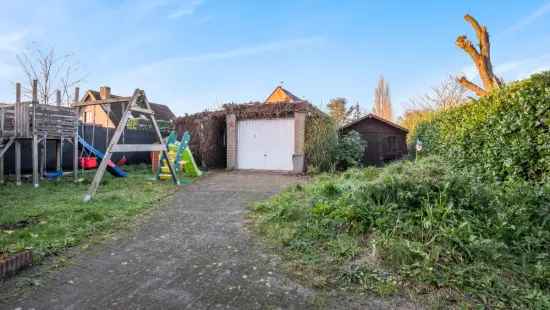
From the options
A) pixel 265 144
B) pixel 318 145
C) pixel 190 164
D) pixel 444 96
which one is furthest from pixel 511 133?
pixel 444 96

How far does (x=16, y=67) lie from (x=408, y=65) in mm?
23123

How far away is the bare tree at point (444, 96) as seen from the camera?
19.0 m

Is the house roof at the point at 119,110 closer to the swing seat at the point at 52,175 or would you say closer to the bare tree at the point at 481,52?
the swing seat at the point at 52,175

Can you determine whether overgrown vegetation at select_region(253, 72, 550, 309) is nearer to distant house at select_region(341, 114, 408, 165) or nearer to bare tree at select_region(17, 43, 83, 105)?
distant house at select_region(341, 114, 408, 165)

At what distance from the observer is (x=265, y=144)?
10.1m

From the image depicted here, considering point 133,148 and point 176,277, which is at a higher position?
point 133,148

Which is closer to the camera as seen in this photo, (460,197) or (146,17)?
(460,197)

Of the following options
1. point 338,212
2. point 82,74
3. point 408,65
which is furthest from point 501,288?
point 82,74

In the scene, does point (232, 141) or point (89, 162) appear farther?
point (232, 141)

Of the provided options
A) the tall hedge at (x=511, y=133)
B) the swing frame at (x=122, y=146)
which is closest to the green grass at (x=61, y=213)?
the swing frame at (x=122, y=146)

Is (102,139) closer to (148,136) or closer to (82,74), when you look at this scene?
(148,136)

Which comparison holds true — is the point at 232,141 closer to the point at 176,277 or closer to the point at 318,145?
the point at 318,145

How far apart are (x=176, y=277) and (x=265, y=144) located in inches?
316

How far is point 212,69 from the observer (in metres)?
11.9
